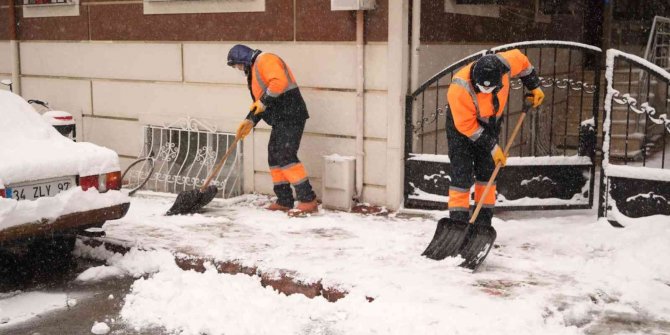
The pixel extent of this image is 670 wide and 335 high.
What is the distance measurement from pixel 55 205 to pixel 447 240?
327 cm

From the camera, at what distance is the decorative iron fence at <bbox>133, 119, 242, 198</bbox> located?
9414mm

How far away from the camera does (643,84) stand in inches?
519

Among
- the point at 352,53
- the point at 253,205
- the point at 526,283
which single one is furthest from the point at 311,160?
the point at 526,283

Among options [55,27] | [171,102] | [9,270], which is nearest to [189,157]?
[171,102]

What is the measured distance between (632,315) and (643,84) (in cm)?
931

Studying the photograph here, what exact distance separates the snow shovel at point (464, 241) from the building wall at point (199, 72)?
209 centimetres

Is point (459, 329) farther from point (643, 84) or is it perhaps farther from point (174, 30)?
point (643, 84)

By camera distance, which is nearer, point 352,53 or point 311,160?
point 352,53

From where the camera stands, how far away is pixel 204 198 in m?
8.26

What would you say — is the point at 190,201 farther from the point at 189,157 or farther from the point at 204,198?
the point at 189,157

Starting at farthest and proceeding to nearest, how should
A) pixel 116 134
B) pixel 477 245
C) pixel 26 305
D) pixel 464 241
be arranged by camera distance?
1. pixel 116 134
2. pixel 464 241
3. pixel 477 245
4. pixel 26 305

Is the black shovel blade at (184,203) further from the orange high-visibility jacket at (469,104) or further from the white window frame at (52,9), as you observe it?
the white window frame at (52,9)

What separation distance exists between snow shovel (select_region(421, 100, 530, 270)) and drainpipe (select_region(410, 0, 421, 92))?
210 cm

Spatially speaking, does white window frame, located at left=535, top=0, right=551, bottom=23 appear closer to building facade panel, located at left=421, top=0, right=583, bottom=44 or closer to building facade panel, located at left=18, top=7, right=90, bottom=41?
building facade panel, located at left=421, top=0, right=583, bottom=44
